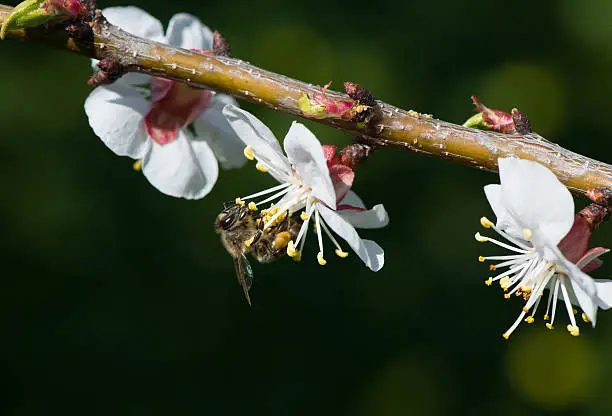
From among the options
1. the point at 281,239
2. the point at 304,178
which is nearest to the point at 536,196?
the point at 304,178

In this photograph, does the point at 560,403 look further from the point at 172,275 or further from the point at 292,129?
the point at 292,129

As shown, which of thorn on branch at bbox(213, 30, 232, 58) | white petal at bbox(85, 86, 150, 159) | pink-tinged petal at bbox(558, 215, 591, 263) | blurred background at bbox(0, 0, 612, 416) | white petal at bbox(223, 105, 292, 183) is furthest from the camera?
blurred background at bbox(0, 0, 612, 416)

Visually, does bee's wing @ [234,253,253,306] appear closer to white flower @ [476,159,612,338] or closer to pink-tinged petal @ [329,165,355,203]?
pink-tinged petal @ [329,165,355,203]

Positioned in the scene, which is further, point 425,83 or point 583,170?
point 425,83

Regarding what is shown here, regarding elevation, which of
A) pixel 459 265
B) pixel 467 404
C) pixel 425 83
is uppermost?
pixel 425 83

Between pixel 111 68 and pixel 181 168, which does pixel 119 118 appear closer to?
pixel 181 168

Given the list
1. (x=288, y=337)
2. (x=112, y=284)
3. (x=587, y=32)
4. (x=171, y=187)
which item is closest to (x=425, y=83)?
(x=587, y=32)

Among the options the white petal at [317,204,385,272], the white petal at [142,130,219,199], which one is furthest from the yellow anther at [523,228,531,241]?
the white petal at [142,130,219,199]
